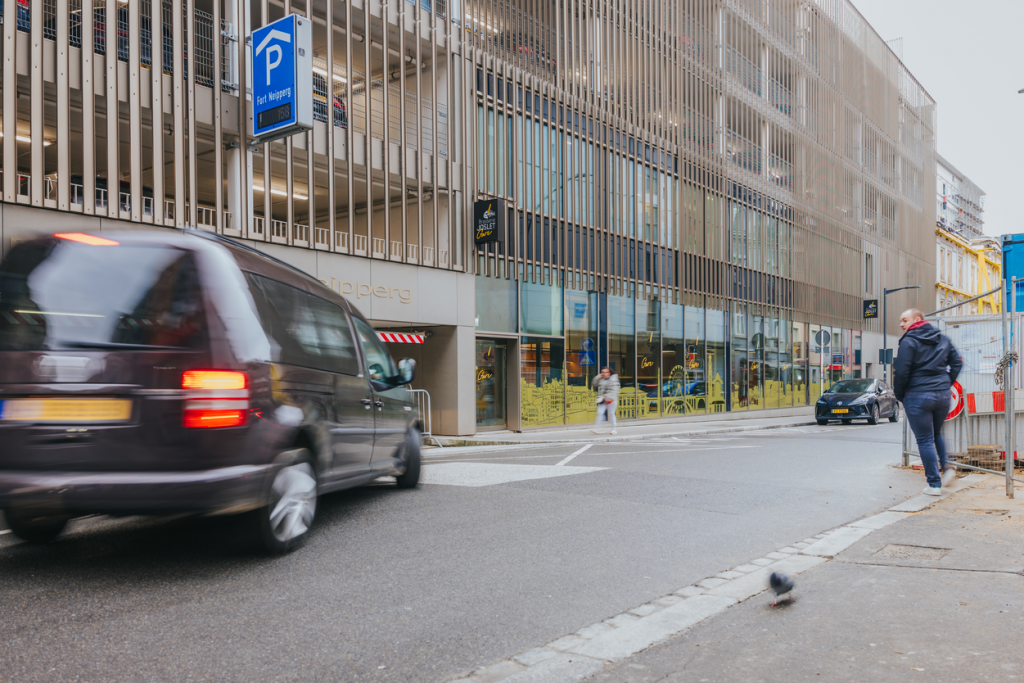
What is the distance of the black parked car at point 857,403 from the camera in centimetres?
2372

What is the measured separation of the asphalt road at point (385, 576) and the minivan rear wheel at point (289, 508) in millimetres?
118

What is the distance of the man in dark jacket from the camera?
7.94 meters

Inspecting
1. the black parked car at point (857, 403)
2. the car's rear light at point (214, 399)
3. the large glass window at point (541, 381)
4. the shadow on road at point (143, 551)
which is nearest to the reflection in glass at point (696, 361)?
the black parked car at point (857, 403)

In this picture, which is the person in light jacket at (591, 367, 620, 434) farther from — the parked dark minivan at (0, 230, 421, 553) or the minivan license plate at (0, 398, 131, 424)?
the minivan license plate at (0, 398, 131, 424)

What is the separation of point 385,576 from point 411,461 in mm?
3180

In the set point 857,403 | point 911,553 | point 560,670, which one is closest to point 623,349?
point 857,403

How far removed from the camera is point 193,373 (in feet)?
14.5

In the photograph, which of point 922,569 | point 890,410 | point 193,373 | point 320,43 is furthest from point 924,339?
point 890,410

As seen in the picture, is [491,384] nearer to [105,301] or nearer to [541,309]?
[541,309]

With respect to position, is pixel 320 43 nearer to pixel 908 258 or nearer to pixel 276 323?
pixel 276 323

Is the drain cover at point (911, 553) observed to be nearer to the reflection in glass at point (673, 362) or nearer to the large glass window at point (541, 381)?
the large glass window at point (541, 381)

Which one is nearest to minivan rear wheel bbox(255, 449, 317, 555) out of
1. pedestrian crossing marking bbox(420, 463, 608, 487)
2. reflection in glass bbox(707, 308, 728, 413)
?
pedestrian crossing marking bbox(420, 463, 608, 487)

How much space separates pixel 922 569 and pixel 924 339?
3708 mm

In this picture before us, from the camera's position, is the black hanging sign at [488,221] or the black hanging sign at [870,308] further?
the black hanging sign at [870,308]
